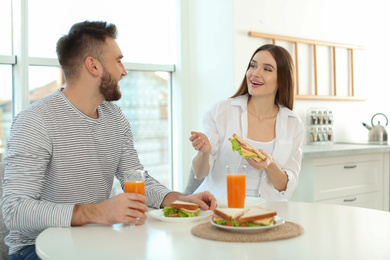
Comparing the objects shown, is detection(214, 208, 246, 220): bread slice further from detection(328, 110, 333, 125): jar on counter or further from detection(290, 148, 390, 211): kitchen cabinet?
detection(328, 110, 333, 125): jar on counter

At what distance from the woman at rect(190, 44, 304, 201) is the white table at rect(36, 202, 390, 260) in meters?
0.80

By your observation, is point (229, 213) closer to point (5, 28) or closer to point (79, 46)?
point (79, 46)

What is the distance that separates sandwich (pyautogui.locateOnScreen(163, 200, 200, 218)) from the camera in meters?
1.47

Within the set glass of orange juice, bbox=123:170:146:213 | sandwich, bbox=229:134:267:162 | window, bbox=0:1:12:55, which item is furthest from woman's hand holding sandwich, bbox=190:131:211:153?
window, bbox=0:1:12:55

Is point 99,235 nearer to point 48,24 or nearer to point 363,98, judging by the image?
point 48,24

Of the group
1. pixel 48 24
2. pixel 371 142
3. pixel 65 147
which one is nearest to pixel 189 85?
pixel 48 24

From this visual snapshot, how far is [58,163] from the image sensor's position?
1629 millimetres

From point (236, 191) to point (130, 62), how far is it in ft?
5.82

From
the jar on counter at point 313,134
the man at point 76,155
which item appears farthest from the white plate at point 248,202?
the jar on counter at point 313,134

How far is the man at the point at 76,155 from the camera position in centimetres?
141

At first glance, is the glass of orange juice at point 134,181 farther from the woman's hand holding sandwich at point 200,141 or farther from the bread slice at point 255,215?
the woman's hand holding sandwich at point 200,141

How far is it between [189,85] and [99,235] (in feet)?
7.17

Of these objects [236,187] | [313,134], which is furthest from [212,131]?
[313,134]

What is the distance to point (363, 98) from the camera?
4129 millimetres
